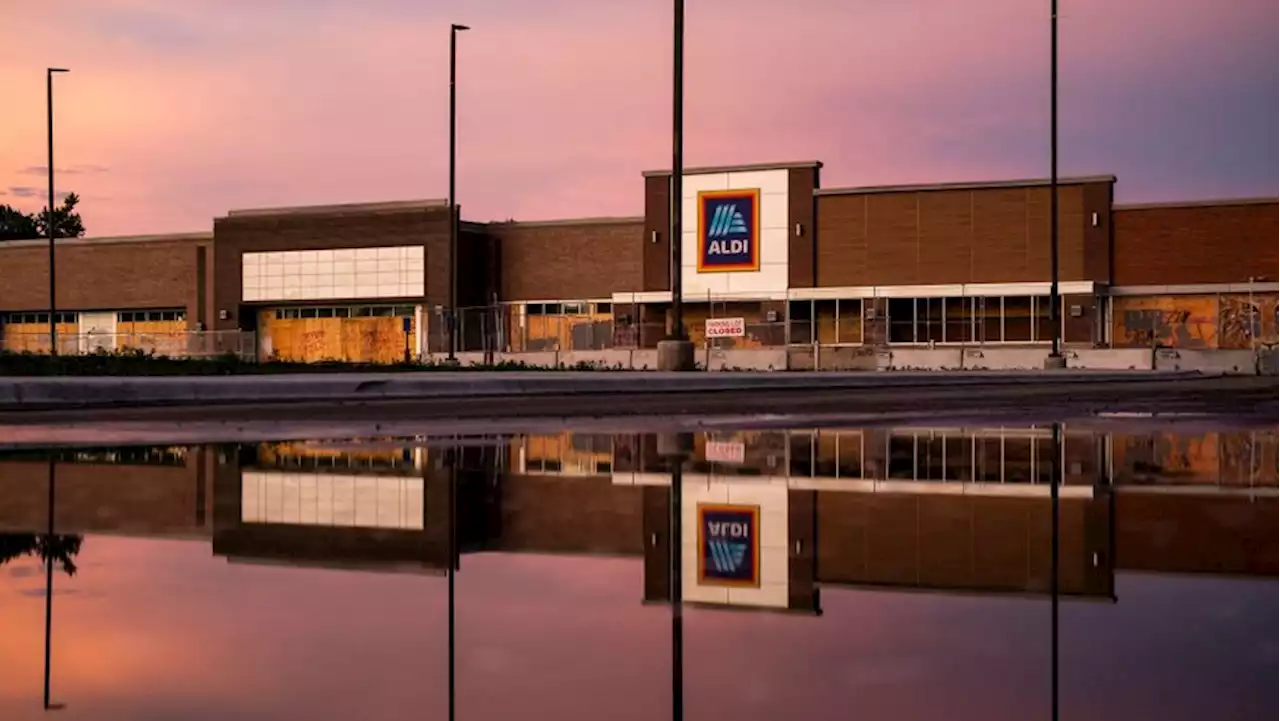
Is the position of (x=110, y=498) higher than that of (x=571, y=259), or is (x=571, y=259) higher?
(x=571, y=259)

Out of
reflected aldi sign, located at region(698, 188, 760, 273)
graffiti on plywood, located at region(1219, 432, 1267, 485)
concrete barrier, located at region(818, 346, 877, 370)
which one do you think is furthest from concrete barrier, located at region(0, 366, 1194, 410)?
reflected aldi sign, located at region(698, 188, 760, 273)

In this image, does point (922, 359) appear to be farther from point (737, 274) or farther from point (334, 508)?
point (334, 508)

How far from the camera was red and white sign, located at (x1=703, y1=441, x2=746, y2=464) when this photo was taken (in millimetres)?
11195

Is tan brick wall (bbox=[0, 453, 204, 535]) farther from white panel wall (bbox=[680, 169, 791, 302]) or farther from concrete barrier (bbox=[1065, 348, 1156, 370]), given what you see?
white panel wall (bbox=[680, 169, 791, 302])

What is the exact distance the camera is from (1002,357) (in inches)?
2559

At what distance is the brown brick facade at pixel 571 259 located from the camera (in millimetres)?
75250

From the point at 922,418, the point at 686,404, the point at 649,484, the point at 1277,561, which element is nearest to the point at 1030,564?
the point at 1277,561

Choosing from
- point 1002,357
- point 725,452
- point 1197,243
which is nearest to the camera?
point 725,452

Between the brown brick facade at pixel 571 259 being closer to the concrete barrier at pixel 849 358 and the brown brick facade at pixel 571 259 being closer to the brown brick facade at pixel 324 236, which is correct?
the brown brick facade at pixel 324 236

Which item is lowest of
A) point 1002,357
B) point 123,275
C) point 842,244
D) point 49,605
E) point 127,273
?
point 49,605

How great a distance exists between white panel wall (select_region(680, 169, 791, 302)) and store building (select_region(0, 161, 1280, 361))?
0.09m

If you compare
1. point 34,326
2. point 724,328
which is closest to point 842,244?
point 724,328

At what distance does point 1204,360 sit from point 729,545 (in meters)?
58.8

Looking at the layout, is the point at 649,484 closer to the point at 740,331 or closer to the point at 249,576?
the point at 249,576
